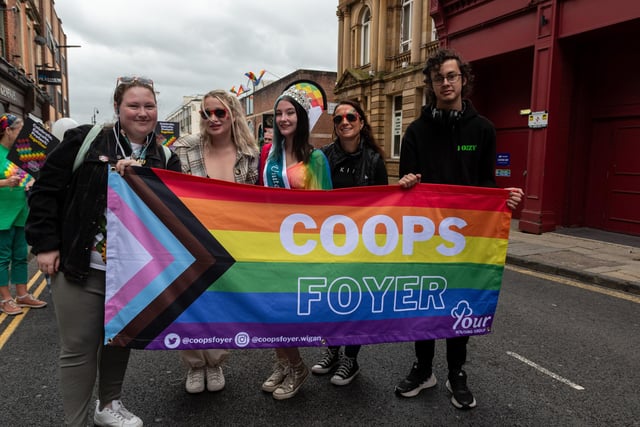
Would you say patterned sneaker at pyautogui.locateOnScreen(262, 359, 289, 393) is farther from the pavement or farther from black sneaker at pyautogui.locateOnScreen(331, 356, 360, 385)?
the pavement

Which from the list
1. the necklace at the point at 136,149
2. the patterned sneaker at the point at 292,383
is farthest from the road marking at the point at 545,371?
the necklace at the point at 136,149

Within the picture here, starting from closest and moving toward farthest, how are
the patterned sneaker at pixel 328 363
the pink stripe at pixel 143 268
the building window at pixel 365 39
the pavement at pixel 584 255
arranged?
the pink stripe at pixel 143 268 → the patterned sneaker at pixel 328 363 → the pavement at pixel 584 255 → the building window at pixel 365 39

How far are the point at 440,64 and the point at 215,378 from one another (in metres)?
2.56

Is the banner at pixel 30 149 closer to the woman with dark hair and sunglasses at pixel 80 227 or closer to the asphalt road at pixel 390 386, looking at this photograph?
the asphalt road at pixel 390 386

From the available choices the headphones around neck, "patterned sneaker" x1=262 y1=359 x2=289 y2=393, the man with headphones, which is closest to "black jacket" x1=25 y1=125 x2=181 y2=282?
"patterned sneaker" x1=262 y1=359 x2=289 y2=393

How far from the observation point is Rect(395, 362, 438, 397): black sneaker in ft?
9.99

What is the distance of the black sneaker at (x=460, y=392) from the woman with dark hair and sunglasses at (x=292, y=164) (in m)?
0.98

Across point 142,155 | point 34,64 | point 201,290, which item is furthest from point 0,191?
point 34,64

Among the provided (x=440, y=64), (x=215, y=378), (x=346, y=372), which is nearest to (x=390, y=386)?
(x=346, y=372)

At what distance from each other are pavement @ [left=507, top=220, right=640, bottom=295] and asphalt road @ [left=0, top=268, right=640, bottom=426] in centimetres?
199

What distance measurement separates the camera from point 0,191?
4.45 meters

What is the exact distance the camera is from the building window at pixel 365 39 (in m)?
21.6

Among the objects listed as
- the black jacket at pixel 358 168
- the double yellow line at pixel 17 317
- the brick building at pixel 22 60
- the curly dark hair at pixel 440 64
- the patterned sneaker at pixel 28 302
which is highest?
the brick building at pixel 22 60

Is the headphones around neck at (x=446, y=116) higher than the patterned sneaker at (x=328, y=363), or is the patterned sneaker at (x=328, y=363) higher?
the headphones around neck at (x=446, y=116)
